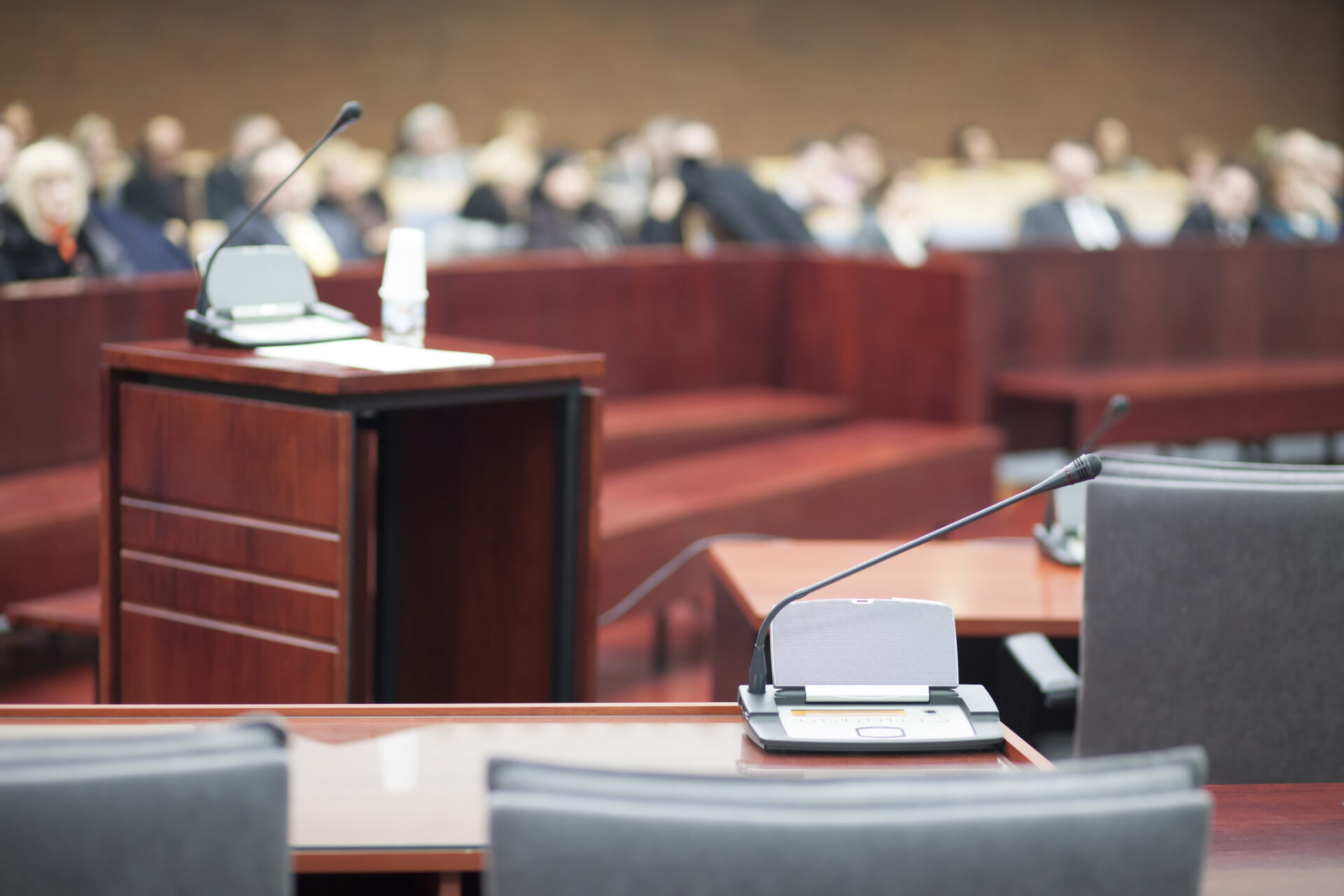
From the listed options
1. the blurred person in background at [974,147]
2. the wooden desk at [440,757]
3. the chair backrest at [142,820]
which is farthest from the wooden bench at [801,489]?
the blurred person in background at [974,147]

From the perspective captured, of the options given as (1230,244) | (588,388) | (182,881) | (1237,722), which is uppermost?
(1230,244)

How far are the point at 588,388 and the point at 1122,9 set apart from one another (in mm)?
10826

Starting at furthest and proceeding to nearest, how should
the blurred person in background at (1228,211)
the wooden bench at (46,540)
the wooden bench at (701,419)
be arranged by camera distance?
the blurred person in background at (1228,211) < the wooden bench at (701,419) < the wooden bench at (46,540)

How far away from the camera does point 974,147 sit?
11.3m

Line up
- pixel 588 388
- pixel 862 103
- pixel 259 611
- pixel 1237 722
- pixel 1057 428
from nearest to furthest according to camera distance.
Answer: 1. pixel 1237 722
2. pixel 259 611
3. pixel 588 388
4. pixel 1057 428
5. pixel 862 103

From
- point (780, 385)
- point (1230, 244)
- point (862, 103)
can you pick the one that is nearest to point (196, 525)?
point (780, 385)

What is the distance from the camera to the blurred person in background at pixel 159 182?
7.08 metres

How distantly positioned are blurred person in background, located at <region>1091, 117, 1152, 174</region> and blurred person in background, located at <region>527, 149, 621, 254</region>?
21.1 ft

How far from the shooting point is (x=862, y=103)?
1123 centimetres

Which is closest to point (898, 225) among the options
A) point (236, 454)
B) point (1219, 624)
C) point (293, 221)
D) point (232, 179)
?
point (293, 221)

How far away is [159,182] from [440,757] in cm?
656

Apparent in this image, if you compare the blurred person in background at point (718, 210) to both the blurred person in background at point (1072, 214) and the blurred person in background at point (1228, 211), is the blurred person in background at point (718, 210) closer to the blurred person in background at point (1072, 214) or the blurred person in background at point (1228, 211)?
the blurred person in background at point (1072, 214)

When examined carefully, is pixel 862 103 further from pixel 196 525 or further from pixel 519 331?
pixel 196 525

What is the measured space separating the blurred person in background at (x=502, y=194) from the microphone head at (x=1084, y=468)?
5349 mm
